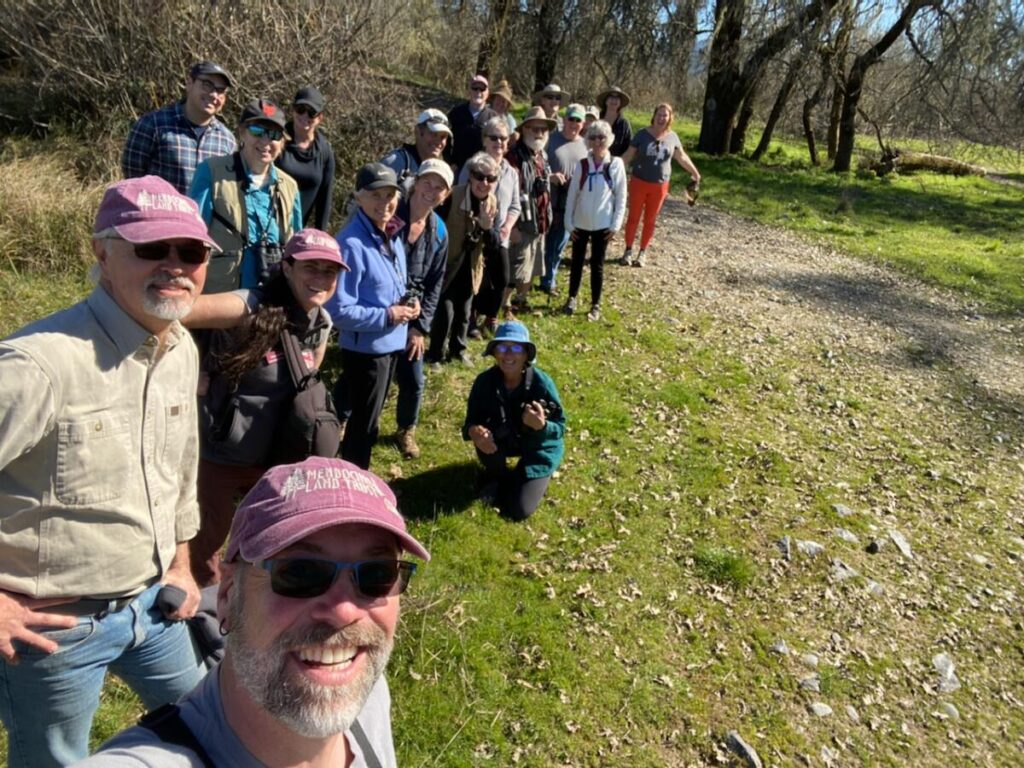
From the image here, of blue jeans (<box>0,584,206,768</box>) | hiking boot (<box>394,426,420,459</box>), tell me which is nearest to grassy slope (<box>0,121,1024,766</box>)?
hiking boot (<box>394,426,420,459</box>)

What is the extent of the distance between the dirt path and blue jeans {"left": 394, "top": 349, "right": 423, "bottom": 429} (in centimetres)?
295

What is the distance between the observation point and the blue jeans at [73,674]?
2.12 meters

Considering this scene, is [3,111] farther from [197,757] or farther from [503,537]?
[197,757]

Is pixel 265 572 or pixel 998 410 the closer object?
pixel 265 572

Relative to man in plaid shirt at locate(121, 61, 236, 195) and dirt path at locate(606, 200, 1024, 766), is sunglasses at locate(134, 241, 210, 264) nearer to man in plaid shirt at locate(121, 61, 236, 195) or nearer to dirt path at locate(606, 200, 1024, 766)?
man in plaid shirt at locate(121, 61, 236, 195)

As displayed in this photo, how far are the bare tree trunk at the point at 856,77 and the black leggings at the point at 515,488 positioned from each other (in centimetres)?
1695

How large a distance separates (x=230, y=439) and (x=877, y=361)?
8.92 m

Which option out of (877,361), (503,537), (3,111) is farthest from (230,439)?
(3,111)

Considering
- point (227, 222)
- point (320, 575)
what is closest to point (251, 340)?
point (227, 222)

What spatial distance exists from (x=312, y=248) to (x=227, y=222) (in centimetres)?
137

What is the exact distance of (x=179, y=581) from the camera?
2.48 meters

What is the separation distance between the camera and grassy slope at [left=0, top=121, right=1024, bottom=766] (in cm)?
388

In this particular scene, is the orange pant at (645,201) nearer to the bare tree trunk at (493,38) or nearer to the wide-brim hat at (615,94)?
the wide-brim hat at (615,94)

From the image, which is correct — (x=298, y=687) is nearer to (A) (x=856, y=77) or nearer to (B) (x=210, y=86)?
(B) (x=210, y=86)
